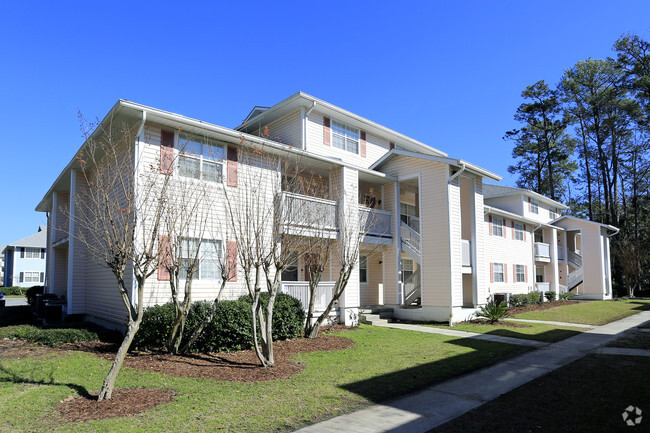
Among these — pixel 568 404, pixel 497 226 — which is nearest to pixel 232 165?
pixel 568 404

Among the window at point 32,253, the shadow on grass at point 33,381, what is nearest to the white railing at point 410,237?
the shadow on grass at point 33,381

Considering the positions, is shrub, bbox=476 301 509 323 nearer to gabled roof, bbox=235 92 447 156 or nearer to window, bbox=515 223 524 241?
gabled roof, bbox=235 92 447 156

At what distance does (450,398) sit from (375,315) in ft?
35.0

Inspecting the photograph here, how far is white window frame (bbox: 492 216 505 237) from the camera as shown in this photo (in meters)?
26.7

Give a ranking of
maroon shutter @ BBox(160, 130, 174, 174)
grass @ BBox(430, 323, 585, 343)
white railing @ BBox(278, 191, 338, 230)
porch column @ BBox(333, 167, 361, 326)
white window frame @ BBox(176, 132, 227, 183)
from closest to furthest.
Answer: white railing @ BBox(278, 191, 338, 230), maroon shutter @ BBox(160, 130, 174, 174), white window frame @ BBox(176, 132, 227, 183), grass @ BBox(430, 323, 585, 343), porch column @ BBox(333, 167, 361, 326)

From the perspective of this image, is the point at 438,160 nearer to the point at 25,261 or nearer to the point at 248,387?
the point at 248,387

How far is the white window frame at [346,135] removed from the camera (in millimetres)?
19030

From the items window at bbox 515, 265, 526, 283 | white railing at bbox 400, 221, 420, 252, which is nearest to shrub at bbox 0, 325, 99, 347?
white railing at bbox 400, 221, 420, 252

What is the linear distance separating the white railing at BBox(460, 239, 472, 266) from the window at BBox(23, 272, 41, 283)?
50.1 metres

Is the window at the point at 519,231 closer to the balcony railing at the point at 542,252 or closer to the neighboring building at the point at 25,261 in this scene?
the balcony railing at the point at 542,252

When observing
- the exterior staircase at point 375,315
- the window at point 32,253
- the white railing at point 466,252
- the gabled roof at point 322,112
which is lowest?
the exterior staircase at point 375,315

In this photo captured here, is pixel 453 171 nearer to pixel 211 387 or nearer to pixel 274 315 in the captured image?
pixel 274 315

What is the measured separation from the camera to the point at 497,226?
27.0 meters

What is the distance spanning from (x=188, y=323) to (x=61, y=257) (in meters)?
13.7
